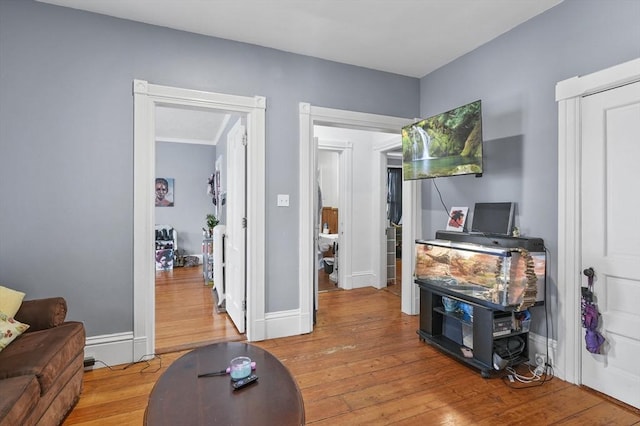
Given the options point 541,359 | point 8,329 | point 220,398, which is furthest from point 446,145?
point 8,329

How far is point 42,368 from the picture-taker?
5.15 ft

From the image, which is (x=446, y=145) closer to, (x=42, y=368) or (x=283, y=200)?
(x=283, y=200)

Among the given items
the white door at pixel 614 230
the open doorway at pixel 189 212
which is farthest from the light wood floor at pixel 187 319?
the white door at pixel 614 230

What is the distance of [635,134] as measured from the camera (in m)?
1.98

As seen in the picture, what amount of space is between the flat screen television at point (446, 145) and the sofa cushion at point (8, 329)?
123 inches

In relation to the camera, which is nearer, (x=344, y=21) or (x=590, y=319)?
(x=590, y=319)

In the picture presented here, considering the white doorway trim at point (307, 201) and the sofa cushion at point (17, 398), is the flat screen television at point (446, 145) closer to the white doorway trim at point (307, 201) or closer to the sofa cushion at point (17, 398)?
the white doorway trim at point (307, 201)

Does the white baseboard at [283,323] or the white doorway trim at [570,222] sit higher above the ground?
the white doorway trim at [570,222]

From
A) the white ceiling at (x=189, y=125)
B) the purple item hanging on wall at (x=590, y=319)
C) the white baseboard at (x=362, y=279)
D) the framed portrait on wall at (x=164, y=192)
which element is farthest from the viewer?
the framed portrait on wall at (x=164, y=192)

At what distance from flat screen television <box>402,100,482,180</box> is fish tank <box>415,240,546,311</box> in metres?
0.64

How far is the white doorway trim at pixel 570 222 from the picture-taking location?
225 centimetres

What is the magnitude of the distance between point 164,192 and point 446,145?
20.5 ft

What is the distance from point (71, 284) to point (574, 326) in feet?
12.3

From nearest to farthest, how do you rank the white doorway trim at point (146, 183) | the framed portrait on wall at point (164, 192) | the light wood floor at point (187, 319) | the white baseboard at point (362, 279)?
the white doorway trim at point (146, 183)
the light wood floor at point (187, 319)
the white baseboard at point (362, 279)
the framed portrait on wall at point (164, 192)
